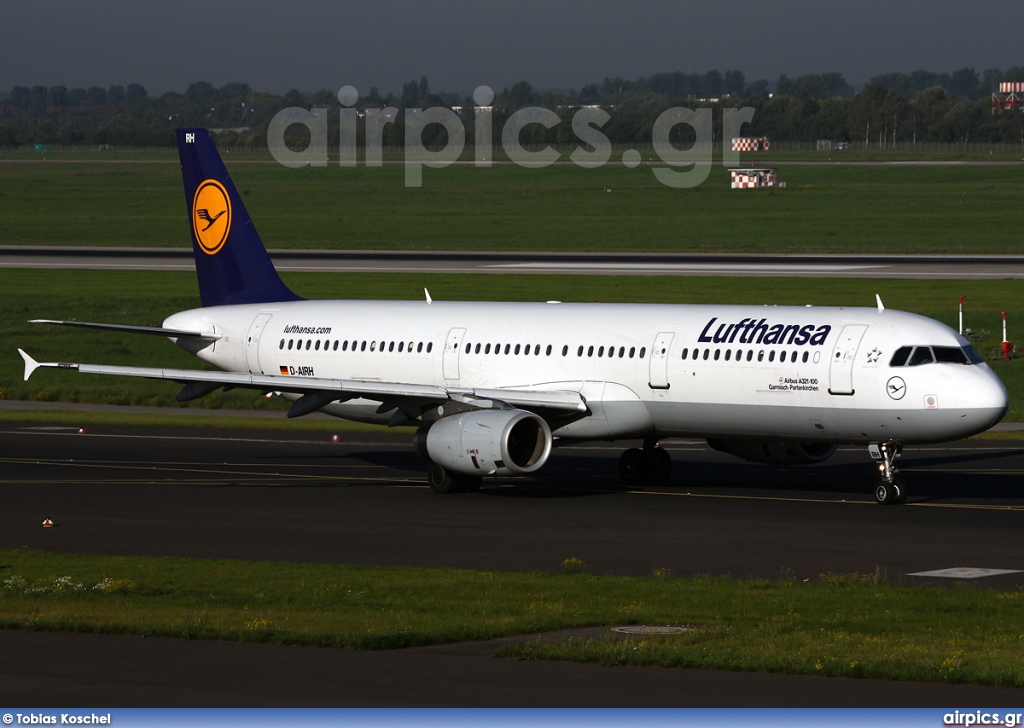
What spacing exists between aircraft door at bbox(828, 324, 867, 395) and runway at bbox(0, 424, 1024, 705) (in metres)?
2.70

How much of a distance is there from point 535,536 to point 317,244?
92635mm

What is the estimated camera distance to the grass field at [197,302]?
66250 millimetres

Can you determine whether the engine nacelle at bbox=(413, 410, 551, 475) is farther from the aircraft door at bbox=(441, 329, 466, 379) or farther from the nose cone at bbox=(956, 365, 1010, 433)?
the nose cone at bbox=(956, 365, 1010, 433)

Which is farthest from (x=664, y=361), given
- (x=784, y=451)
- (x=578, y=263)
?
(x=578, y=263)

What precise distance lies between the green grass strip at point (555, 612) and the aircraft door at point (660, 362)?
11.0m

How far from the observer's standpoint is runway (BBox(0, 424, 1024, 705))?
18422 mm

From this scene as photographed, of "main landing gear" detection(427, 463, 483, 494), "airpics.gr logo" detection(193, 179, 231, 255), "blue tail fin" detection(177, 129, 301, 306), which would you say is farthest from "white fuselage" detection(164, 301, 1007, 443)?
"airpics.gr logo" detection(193, 179, 231, 255)

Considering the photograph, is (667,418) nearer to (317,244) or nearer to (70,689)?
(70,689)

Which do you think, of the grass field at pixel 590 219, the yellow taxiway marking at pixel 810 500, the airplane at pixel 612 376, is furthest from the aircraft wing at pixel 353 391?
the grass field at pixel 590 219

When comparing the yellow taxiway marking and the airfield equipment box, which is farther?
the airfield equipment box

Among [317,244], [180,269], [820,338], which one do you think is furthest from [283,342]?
[317,244]

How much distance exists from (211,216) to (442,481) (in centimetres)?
1285

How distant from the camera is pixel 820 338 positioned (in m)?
37.6

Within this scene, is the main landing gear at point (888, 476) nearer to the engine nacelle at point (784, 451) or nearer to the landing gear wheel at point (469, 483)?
the engine nacelle at point (784, 451)
